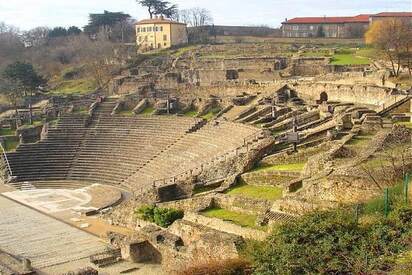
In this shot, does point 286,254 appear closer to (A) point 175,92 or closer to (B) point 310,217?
(B) point 310,217

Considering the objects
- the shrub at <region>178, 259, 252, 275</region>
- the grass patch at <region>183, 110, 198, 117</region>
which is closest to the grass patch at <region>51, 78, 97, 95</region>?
the grass patch at <region>183, 110, 198, 117</region>

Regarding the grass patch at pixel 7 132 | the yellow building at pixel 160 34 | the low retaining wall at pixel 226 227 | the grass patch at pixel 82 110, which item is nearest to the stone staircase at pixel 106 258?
the low retaining wall at pixel 226 227

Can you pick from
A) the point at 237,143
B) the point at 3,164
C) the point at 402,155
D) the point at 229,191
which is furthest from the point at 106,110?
the point at 402,155

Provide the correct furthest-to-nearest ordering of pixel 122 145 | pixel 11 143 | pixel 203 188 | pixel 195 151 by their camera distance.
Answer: pixel 11 143 → pixel 122 145 → pixel 195 151 → pixel 203 188

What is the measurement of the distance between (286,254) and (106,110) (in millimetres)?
36074

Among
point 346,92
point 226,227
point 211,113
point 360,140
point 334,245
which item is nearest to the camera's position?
point 334,245

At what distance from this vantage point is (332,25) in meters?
93.7

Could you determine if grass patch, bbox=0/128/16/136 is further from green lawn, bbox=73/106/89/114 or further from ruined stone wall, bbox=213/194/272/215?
ruined stone wall, bbox=213/194/272/215

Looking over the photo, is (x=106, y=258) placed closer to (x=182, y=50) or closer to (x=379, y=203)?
(x=379, y=203)

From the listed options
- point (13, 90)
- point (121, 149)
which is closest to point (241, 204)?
point (121, 149)

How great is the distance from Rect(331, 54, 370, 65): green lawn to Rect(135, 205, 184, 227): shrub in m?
34.5

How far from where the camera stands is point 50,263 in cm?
2392

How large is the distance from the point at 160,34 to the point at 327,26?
91.6ft

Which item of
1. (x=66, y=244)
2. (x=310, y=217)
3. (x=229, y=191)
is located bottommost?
(x=66, y=244)
